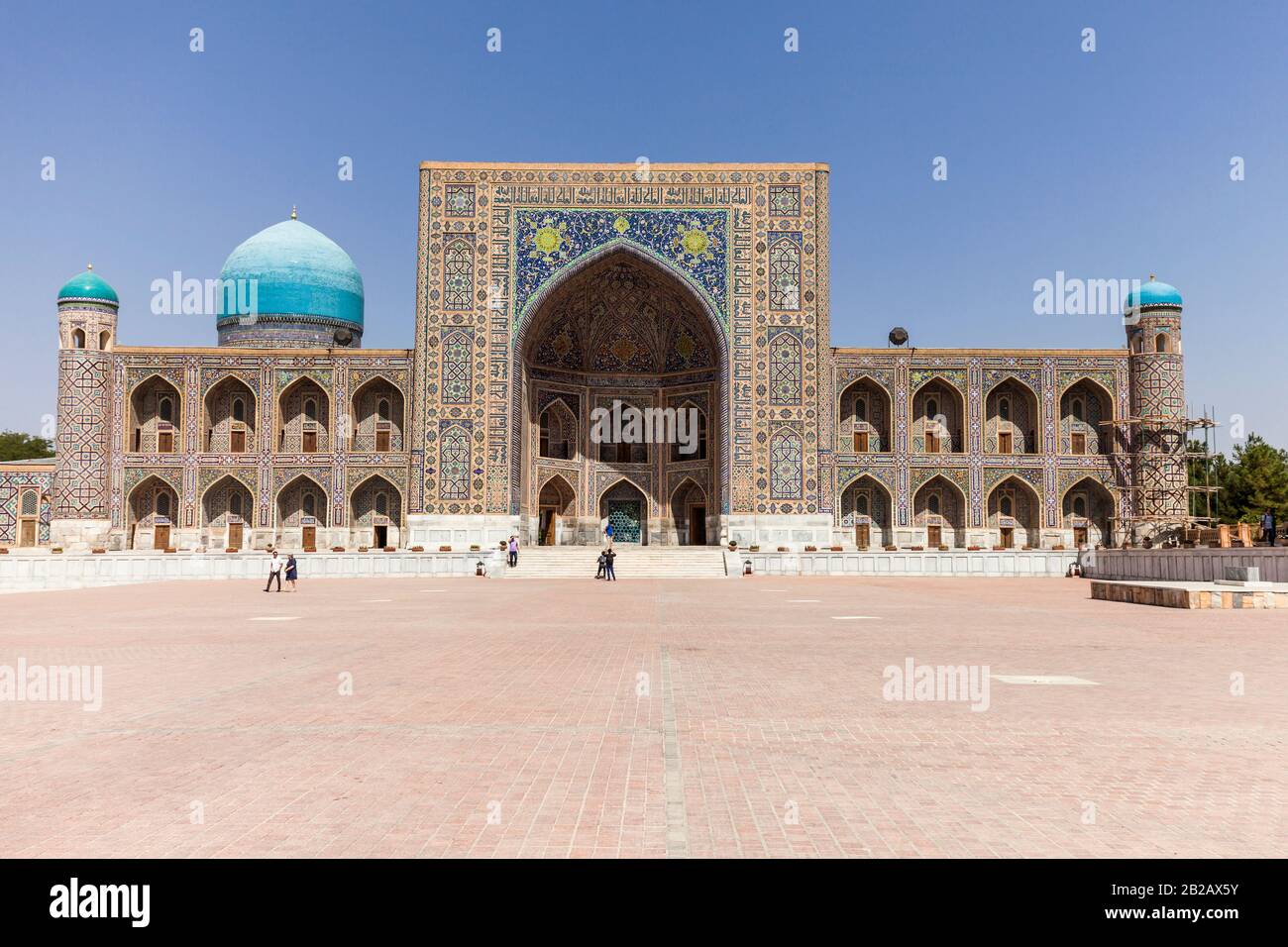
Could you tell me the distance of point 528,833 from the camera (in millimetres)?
3988

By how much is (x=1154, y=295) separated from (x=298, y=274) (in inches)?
1422

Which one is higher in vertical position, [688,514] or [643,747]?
[688,514]

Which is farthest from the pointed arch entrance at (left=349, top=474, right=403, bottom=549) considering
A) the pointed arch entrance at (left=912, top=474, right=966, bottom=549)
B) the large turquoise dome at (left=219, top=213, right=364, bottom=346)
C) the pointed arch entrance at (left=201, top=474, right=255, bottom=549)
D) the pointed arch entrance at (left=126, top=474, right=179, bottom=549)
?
the pointed arch entrance at (left=912, top=474, right=966, bottom=549)

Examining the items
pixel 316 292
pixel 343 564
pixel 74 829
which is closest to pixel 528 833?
pixel 74 829

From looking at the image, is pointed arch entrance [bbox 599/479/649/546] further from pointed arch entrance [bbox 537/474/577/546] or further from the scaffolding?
the scaffolding

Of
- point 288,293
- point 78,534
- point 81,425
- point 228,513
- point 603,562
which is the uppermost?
point 288,293

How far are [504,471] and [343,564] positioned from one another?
338 inches

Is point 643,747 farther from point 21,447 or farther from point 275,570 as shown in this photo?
point 21,447

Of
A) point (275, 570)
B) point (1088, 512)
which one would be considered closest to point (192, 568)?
point (275, 570)

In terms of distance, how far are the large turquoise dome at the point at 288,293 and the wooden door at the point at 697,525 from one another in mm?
17121

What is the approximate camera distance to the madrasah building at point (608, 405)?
36.2 meters

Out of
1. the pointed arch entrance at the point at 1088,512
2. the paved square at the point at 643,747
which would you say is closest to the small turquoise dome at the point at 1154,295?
the pointed arch entrance at the point at 1088,512

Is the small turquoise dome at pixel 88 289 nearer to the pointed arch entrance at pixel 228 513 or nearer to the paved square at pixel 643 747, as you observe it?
the pointed arch entrance at pixel 228 513

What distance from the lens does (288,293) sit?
1702 inches
